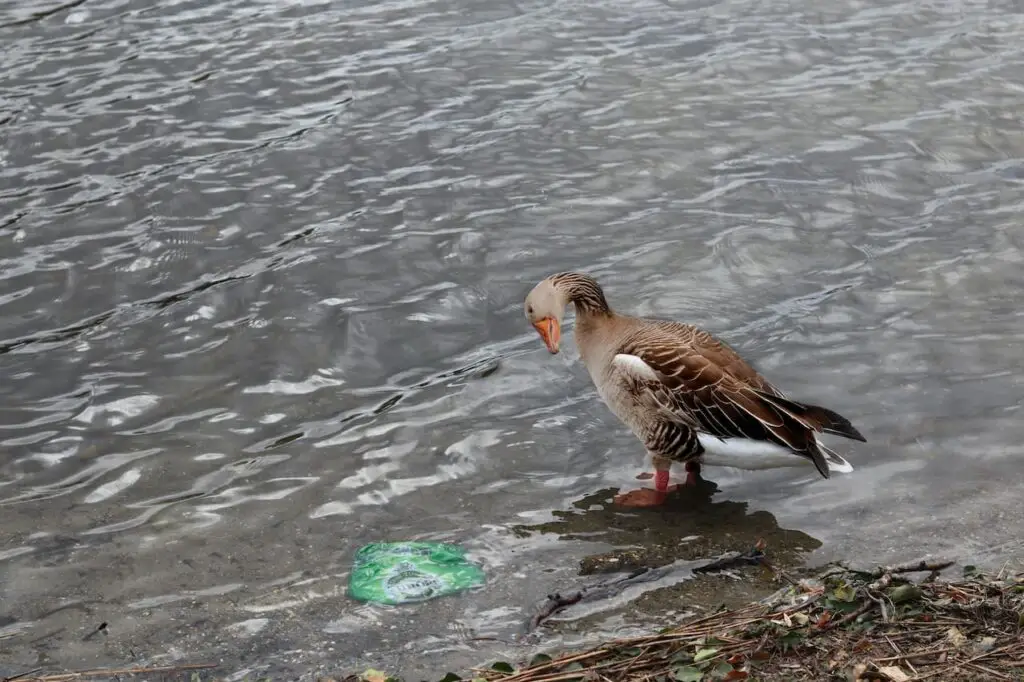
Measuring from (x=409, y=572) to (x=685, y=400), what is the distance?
1.95m

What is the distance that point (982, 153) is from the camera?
1187 centimetres

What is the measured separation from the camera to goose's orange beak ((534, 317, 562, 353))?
769cm

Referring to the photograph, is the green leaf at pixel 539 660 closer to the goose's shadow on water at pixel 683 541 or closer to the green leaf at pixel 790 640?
the goose's shadow on water at pixel 683 541

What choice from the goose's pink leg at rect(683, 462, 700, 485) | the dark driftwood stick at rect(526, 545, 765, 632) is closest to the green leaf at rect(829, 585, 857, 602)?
the dark driftwood stick at rect(526, 545, 765, 632)

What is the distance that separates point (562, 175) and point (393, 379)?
143 inches

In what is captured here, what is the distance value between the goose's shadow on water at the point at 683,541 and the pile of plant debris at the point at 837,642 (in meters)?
0.69

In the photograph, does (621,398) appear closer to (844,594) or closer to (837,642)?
(844,594)

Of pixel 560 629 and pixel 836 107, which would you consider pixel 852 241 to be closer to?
pixel 836 107

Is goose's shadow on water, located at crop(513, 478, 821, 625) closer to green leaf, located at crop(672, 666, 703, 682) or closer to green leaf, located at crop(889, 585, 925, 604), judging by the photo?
green leaf, located at crop(889, 585, 925, 604)

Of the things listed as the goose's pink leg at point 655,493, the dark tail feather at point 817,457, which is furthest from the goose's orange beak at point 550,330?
the dark tail feather at point 817,457

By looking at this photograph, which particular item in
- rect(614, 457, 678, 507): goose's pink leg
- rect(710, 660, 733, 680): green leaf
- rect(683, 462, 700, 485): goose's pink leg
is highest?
rect(710, 660, 733, 680): green leaf

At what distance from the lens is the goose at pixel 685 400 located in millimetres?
6965

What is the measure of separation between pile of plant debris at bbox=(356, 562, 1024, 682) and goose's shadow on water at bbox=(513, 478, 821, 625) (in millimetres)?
688

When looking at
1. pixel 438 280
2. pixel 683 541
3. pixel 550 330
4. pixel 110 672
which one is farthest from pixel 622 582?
pixel 438 280
